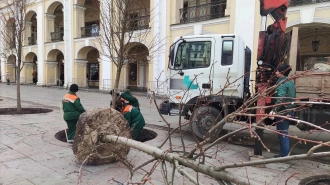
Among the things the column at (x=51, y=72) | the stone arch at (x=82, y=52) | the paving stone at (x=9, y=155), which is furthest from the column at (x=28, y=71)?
the paving stone at (x=9, y=155)

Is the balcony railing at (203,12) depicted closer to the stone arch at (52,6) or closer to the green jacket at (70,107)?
the green jacket at (70,107)

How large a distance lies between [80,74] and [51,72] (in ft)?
17.9

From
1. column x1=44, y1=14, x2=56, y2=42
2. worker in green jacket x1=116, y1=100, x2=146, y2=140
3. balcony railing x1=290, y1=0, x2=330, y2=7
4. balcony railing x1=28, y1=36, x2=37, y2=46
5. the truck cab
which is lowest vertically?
worker in green jacket x1=116, y1=100, x2=146, y2=140

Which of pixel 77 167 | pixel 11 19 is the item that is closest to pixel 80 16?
pixel 11 19

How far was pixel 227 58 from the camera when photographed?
6.04 meters

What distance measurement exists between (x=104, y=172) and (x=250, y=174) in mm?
2426

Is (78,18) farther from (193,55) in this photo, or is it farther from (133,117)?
(133,117)

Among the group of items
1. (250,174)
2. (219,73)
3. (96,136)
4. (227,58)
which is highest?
(227,58)

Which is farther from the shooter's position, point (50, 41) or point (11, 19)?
point (50, 41)

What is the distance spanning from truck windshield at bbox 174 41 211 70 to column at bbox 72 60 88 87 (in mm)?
17965

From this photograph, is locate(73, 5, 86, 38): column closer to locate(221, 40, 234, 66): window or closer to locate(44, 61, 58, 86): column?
locate(44, 61, 58, 86): column

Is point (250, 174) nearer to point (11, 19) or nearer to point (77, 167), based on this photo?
point (77, 167)

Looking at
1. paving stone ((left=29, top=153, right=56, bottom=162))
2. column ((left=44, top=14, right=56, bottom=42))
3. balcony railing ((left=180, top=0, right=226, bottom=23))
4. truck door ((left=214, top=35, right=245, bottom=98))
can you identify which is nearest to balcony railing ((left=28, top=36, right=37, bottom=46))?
column ((left=44, top=14, right=56, bottom=42))

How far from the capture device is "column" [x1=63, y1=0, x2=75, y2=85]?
2212 cm
